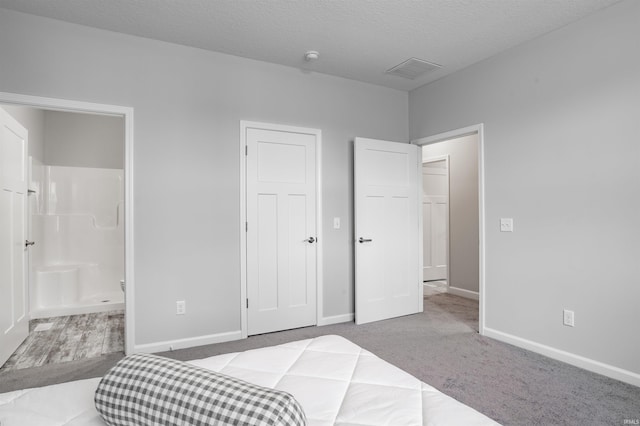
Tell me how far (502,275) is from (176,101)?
3333 millimetres

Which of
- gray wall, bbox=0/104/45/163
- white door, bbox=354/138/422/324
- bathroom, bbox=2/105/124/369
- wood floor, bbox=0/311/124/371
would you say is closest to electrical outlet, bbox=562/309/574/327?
white door, bbox=354/138/422/324

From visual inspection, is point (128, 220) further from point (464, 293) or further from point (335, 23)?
point (464, 293)

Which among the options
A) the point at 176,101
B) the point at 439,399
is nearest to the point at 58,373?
the point at 176,101

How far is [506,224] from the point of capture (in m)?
3.25

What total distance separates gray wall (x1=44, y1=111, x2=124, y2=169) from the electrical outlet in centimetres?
531

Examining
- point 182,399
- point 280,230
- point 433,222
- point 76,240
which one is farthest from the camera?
point 433,222

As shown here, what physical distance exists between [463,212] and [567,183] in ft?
7.76

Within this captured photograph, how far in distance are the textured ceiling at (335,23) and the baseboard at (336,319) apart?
2643mm

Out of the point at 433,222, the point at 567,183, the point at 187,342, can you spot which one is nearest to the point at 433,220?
the point at 433,222

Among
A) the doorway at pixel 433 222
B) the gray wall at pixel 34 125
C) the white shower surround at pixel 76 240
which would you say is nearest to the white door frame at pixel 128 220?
the gray wall at pixel 34 125

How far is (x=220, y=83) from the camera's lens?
3301 millimetres

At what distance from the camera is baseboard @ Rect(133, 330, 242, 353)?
297 centimetres

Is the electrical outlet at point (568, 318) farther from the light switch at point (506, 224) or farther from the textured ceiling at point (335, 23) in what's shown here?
the textured ceiling at point (335, 23)

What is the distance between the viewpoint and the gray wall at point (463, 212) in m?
4.96
